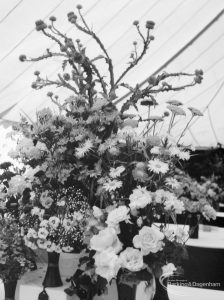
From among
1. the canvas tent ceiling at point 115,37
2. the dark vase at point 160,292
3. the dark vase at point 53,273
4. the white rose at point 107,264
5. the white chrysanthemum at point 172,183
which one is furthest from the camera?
the canvas tent ceiling at point 115,37

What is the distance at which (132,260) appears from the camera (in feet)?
3.78

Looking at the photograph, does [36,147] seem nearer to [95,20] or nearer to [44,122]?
[44,122]

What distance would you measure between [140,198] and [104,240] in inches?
5.2

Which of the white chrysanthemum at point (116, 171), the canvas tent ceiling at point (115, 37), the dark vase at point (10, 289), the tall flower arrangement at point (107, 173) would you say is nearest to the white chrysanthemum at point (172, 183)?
the tall flower arrangement at point (107, 173)

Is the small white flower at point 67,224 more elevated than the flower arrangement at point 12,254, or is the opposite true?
the small white flower at point 67,224

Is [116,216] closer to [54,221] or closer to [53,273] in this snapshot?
[54,221]

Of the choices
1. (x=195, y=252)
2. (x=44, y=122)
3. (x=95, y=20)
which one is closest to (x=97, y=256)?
(x=44, y=122)

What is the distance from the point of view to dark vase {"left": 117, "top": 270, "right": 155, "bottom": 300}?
1175 mm

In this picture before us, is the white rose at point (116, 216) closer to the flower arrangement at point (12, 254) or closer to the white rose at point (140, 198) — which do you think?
the white rose at point (140, 198)

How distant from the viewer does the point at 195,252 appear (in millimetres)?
3299

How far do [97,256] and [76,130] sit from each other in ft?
1.14

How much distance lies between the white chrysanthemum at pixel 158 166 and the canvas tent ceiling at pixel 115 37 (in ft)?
10.4

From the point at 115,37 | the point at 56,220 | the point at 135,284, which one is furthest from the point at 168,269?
the point at 115,37

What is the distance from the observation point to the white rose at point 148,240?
1162 millimetres
